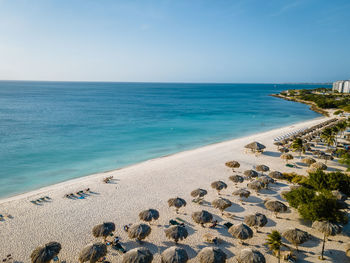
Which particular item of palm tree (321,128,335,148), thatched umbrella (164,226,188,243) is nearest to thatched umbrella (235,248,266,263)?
thatched umbrella (164,226,188,243)

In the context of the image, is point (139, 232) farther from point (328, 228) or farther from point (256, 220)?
point (328, 228)

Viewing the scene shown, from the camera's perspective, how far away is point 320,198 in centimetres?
1377

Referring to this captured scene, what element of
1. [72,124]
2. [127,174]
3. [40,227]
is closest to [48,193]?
[40,227]

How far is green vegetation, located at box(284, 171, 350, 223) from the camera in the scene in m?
13.3

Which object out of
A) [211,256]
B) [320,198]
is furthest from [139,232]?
[320,198]

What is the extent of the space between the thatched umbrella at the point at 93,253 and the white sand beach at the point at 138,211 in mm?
1163

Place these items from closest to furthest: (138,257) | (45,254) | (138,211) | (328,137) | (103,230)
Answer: (138,257)
(45,254)
(103,230)
(138,211)
(328,137)

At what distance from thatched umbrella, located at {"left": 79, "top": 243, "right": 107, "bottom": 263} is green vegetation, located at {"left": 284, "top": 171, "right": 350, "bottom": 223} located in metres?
13.1

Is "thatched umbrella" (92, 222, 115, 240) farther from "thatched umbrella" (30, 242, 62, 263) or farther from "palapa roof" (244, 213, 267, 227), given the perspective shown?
"palapa roof" (244, 213, 267, 227)

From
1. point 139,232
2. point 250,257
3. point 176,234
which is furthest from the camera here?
point 139,232

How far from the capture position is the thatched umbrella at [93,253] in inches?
432

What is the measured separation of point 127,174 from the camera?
23.9 meters

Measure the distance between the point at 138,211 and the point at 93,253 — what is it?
569cm

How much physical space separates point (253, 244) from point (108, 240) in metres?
9.27
